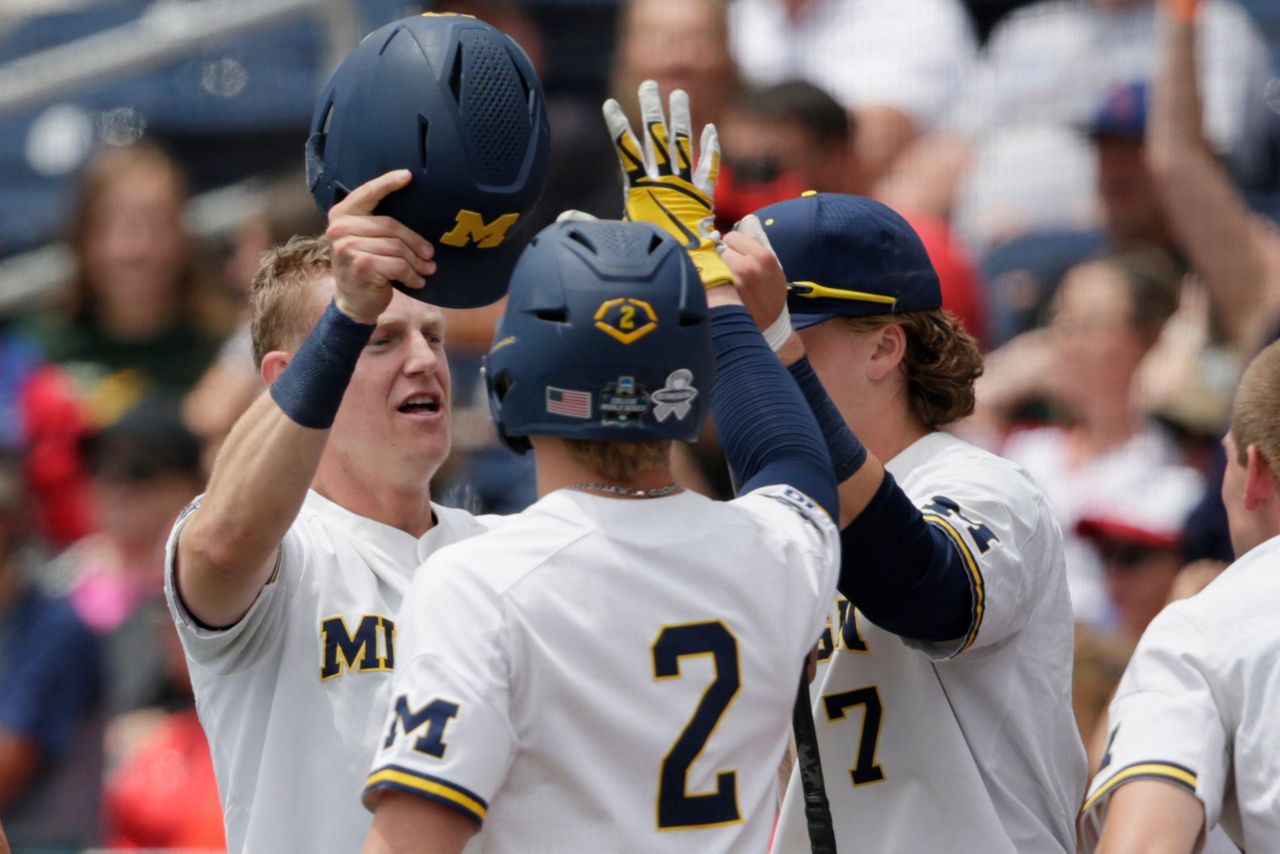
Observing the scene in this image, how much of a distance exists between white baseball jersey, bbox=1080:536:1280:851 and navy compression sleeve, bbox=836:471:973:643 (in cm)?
31

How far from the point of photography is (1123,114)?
607 centimetres

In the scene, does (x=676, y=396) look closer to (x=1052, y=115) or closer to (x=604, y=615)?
(x=604, y=615)

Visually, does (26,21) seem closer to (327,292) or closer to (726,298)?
(327,292)

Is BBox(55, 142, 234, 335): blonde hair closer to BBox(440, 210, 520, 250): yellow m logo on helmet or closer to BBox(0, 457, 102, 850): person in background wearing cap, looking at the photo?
BBox(0, 457, 102, 850): person in background wearing cap

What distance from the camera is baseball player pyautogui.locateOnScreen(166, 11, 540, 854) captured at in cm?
257

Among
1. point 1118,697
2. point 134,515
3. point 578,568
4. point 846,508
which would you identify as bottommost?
point 134,515

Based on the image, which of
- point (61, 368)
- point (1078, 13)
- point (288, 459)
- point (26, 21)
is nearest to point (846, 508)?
point (288, 459)

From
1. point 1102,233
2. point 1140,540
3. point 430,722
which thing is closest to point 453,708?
point 430,722

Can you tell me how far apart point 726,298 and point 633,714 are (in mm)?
715

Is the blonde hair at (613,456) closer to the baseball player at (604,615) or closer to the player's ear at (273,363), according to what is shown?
the baseball player at (604,615)

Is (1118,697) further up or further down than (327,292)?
further down

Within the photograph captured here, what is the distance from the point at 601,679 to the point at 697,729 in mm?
141

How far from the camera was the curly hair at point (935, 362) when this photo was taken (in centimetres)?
315

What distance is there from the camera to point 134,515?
6.49 m
